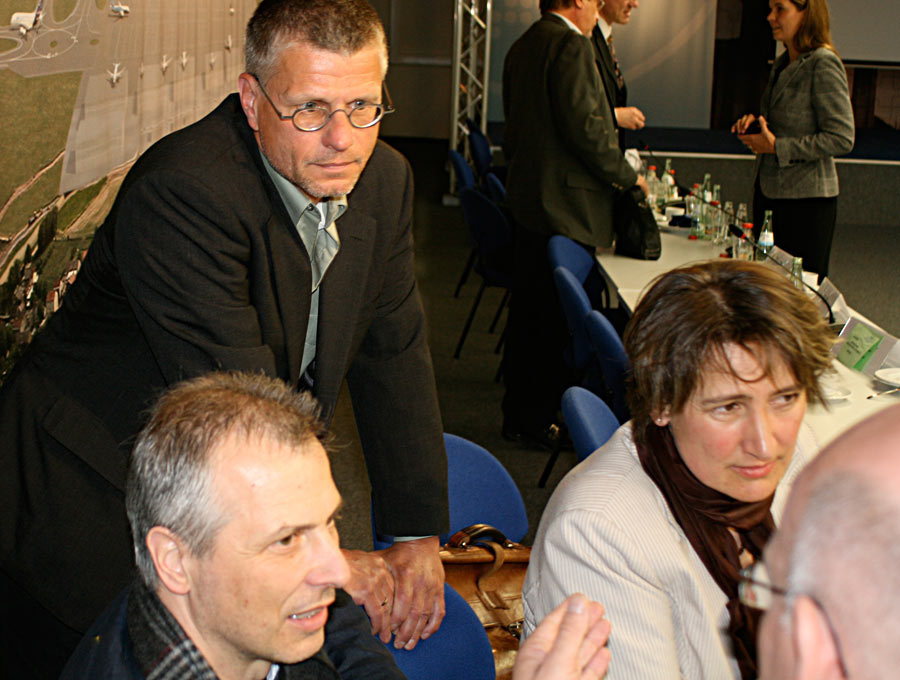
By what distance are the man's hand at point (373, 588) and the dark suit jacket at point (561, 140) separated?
262cm

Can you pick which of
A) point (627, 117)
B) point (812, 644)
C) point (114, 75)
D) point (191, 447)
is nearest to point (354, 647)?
point (191, 447)

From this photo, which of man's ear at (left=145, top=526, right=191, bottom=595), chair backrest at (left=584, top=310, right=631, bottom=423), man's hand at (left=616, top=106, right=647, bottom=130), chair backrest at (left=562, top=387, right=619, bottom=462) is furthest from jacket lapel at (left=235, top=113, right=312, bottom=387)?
man's hand at (left=616, top=106, right=647, bottom=130)

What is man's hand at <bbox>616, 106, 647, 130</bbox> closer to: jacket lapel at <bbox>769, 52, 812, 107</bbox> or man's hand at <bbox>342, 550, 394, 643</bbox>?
jacket lapel at <bbox>769, 52, 812, 107</bbox>

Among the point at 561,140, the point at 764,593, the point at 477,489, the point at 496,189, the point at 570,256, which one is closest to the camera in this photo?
the point at 764,593

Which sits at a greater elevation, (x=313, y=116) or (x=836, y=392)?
(x=313, y=116)

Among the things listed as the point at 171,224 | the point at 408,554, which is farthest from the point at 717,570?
the point at 171,224

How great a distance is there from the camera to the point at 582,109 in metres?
3.98

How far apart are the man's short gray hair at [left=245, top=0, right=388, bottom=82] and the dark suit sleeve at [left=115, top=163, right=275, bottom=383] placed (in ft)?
0.69

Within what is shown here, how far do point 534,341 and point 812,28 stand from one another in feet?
5.82

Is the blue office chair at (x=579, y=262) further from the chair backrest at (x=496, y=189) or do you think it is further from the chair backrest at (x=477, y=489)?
the chair backrest at (x=496, y=189)

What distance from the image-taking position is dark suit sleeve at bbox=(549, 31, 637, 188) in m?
3.98

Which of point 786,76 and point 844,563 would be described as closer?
point 844,563

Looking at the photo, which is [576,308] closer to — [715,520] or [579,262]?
[579,262]

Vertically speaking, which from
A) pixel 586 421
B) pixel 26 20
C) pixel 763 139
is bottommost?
pixel 586 421
